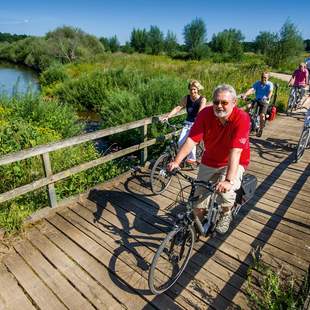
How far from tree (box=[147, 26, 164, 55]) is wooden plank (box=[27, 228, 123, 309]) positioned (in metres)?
75.5

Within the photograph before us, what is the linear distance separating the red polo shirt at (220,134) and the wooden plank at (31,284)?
7.87ft

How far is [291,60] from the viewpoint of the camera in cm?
3838

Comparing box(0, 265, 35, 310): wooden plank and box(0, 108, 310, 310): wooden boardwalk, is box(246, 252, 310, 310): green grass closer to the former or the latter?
box(0, 108, 310, 310): wooden boardwalk

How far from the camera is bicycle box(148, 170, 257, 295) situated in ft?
10.2

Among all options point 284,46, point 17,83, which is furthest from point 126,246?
point 284,46

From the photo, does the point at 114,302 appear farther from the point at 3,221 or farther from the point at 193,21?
the point at 193,21

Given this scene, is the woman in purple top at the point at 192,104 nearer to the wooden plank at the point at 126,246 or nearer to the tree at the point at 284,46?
the wooden plank at the point at 126,246

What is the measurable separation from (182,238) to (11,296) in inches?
79.6

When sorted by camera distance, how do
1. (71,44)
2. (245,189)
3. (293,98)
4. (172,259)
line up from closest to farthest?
(172,259)
(245,189)
(293,98)
(71,44)

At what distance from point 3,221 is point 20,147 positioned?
2420mm

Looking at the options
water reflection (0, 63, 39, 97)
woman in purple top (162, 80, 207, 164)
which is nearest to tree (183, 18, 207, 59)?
water reflection (0, 63, 39, 97)

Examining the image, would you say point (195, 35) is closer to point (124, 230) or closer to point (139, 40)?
point (139, 40)

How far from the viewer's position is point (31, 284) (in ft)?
11.1

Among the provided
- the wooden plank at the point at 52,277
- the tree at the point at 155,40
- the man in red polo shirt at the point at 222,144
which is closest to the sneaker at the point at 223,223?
the man in red polo shirt at the point at 222,144
